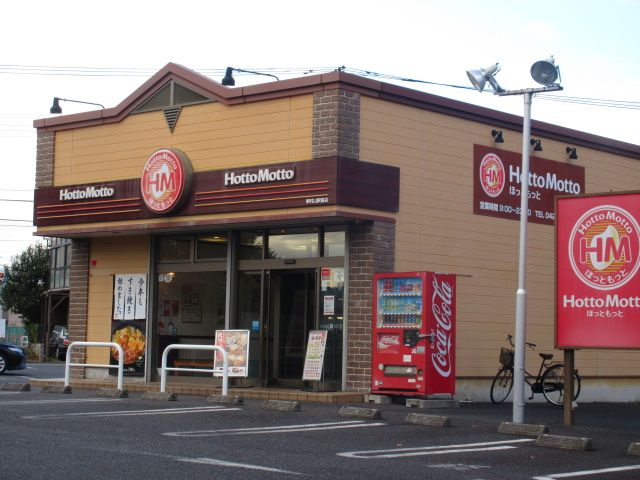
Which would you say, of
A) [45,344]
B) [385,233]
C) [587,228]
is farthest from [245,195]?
[45,344]

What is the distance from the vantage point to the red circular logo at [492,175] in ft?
66.0

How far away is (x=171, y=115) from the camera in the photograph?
20.4 metres

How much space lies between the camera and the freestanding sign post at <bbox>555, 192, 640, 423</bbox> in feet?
44.0

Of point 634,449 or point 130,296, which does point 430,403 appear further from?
point 130,296

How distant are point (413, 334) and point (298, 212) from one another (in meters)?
2.96

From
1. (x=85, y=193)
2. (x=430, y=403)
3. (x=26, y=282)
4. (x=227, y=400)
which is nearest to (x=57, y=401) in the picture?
(x=227, y=400)

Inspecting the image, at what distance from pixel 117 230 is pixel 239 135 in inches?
142

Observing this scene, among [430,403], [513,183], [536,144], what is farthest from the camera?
[536,144]

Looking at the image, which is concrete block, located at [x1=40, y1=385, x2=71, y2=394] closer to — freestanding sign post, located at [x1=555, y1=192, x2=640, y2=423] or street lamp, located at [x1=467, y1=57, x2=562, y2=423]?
street lamp, located at [x1=467, y1=57, x2=562, y2=423]

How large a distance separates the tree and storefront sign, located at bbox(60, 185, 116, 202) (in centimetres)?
3382

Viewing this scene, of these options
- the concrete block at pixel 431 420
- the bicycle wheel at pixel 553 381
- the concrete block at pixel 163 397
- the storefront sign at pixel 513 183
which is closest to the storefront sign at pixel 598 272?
the concrete block at pixel 431 420

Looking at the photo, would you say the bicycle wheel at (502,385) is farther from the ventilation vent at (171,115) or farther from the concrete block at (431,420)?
the ventilation vent at (171,115)

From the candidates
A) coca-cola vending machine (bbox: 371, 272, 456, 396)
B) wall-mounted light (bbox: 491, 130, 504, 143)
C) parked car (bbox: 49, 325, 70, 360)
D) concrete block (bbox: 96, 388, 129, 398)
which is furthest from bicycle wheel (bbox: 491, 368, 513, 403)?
parked car (bbox: 49, 325, 70, 360)

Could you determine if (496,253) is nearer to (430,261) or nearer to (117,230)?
(430,261)
